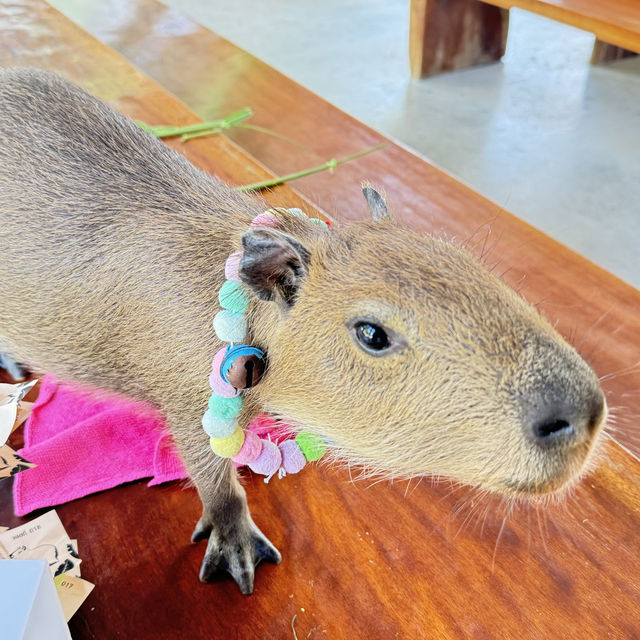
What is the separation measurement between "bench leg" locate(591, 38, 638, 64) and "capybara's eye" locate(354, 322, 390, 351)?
11.9ft

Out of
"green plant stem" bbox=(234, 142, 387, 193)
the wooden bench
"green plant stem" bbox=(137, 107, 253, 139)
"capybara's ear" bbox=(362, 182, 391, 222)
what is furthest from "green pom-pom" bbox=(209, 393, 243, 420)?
the wooden bench

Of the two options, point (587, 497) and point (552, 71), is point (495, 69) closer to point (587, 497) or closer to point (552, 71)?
point (552, 71)

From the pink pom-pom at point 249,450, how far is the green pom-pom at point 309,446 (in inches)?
2.6

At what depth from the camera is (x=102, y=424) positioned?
4.46 feet

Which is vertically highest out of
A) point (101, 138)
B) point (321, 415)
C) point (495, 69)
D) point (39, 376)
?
point (495, 69)

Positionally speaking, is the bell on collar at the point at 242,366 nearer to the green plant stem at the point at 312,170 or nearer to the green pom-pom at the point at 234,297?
the green pom-pom at the point at 234,297

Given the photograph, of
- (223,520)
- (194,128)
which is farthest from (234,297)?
(194,128)

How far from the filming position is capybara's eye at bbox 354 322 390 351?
2.68 ft

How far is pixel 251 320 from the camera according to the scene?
3.13 feet

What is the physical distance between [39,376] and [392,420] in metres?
0.99

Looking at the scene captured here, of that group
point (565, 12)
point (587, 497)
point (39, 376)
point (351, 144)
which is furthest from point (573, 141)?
point (39, 376)

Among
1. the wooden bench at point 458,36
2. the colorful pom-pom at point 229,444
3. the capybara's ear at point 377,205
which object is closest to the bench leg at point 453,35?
the wooden bench at point 458,36

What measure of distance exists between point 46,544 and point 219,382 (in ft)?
1.63

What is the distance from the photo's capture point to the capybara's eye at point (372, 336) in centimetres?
82
